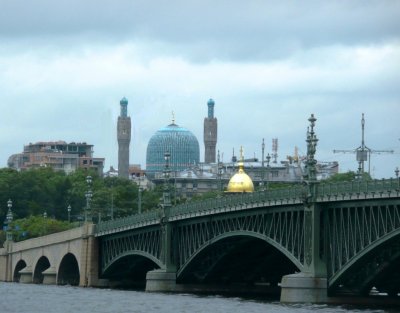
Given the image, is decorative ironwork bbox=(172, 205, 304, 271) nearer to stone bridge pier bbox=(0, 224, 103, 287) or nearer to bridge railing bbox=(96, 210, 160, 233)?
bridge railing bbox=(96, 210, 160, 233)

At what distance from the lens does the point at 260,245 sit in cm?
12938

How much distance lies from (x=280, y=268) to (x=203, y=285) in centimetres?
594

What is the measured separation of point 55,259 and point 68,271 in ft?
5.44

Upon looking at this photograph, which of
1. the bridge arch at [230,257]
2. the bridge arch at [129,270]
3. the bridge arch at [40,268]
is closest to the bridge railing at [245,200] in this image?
the bridge arch at [230,257]

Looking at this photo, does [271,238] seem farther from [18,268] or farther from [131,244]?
[18,268]

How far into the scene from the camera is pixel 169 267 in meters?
136

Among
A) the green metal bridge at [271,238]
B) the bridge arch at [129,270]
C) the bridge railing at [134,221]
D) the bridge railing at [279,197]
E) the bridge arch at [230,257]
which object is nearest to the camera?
the bridge railing at [279,197]

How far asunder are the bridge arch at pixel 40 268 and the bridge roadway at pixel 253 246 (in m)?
0.16

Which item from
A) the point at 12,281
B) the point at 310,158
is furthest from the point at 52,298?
the point at 12,281

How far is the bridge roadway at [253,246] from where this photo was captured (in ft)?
346

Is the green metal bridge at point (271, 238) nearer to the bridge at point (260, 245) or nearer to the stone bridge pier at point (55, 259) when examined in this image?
the bridge at point (260, 245)

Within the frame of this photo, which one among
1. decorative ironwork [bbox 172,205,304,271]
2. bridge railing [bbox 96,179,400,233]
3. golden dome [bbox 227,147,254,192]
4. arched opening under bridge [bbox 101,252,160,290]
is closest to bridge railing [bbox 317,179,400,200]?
bridge railing [bbox 96,179,400,233]

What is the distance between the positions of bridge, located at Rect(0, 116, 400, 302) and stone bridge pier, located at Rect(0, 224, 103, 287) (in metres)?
0.15

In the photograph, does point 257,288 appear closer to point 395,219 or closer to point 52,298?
point 52,298
